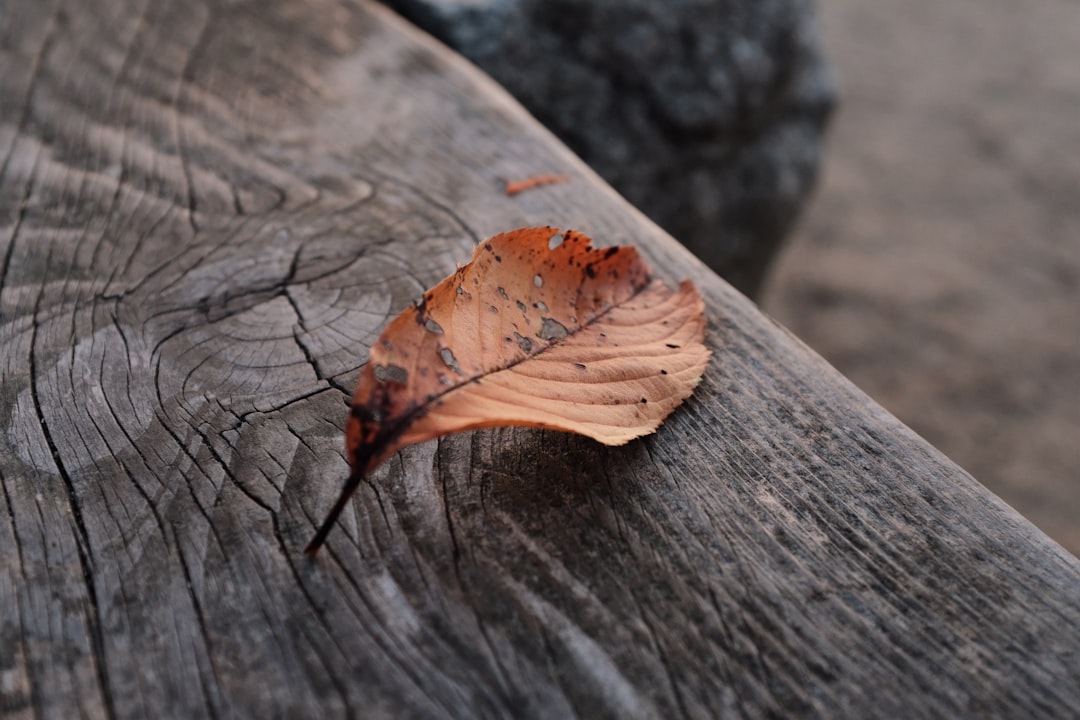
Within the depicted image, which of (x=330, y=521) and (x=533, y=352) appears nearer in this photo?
(x=330, y=521)

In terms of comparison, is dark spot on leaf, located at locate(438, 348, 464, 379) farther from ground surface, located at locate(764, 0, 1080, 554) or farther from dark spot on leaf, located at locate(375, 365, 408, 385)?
ground surface, located at locate(764, 0, 1080, 554)

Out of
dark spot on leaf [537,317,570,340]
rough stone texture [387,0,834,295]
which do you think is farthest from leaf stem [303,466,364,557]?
rough stone texture [387,0,834,295]

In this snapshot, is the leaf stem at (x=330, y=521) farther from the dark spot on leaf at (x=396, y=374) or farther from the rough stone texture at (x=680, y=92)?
the rough stone texture at (x=680, y=92)

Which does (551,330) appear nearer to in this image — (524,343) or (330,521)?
(524,343)

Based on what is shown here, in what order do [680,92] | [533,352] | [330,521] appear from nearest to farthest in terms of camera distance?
[330,521], [533,352], [680,92]

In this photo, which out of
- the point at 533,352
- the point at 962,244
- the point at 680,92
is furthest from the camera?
the point at 962,244

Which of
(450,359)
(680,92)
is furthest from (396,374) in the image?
(680,92)

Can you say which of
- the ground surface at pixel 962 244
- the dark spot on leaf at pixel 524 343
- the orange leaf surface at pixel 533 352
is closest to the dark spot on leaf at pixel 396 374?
the orange leaf surface at pixel 533 352

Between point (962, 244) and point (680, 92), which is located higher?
point (962, 244)
